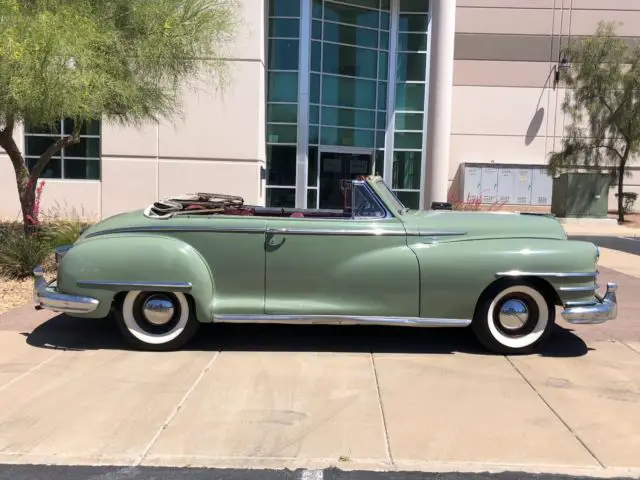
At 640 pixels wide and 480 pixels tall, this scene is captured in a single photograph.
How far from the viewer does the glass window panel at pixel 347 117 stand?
20.5 m

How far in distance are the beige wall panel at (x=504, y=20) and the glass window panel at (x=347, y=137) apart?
8796 millimetres

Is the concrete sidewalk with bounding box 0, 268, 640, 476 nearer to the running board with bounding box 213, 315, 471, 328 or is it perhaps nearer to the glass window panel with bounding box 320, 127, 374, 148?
the running board with bounding box 213, 315, 471, 328

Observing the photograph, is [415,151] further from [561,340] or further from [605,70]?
[561,340]

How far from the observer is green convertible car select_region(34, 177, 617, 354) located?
509cm

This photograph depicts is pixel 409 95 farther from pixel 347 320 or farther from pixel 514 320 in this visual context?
pixel 347 320

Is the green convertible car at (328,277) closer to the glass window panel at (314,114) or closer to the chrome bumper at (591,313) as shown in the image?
the chrome bumper at (591,313)

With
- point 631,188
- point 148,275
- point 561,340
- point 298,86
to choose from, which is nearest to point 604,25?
point 631,188

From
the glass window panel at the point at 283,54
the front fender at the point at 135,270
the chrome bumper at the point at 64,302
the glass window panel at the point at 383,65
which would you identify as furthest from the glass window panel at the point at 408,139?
the chrome bumper at the point at 64,302

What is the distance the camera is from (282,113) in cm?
1922

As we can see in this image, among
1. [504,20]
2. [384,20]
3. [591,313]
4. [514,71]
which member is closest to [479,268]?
[591,313]

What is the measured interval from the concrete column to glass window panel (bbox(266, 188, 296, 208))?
4.60 m

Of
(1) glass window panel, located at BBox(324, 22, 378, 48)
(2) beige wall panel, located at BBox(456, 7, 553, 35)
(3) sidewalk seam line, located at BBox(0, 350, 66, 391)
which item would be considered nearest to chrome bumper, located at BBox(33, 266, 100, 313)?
(3) sidewalk seam line, located at BBox(0, 350, 66, 391)

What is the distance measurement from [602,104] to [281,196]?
1306cm

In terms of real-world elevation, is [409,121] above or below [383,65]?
below
